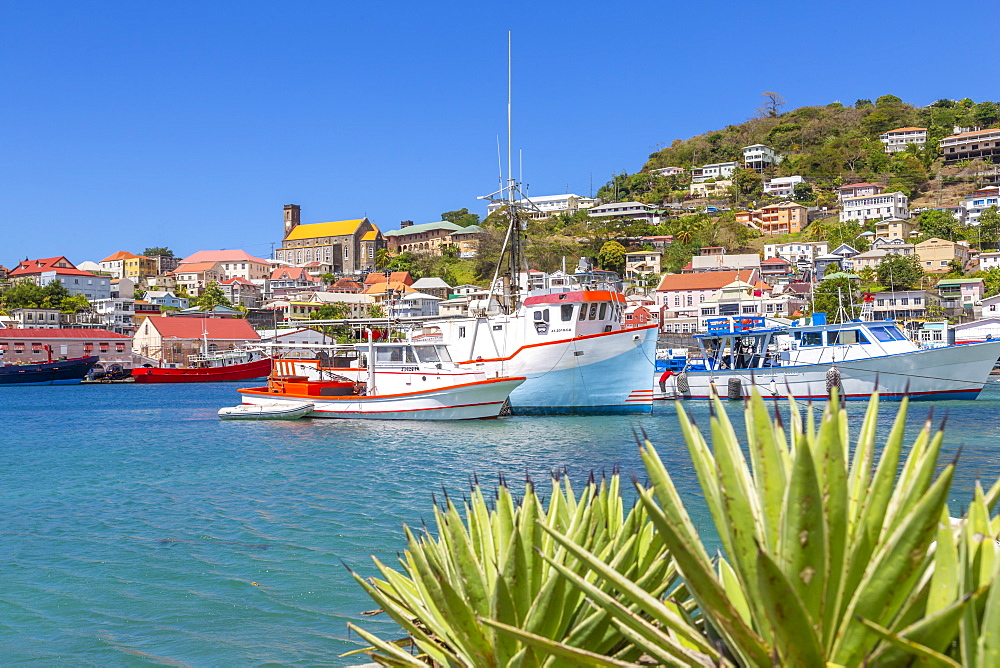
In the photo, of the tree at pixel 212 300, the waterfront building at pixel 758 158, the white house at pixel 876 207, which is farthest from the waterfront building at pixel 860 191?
the tree at pixel 212 300

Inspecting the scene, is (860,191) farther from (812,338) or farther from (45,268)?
(45,268)

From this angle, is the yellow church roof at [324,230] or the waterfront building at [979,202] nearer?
the waterfront building at [979,202]

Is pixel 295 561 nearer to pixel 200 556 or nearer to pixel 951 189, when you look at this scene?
pixel 200 556

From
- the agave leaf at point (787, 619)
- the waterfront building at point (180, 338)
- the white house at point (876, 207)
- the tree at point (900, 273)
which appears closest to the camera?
the agave leaf at point (787, 619)

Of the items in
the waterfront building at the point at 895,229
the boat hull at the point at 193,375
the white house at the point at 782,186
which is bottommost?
the boat hull at the point at 193,375

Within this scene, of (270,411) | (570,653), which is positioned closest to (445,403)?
(270,411)

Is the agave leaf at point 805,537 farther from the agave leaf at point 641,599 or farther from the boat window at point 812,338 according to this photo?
the boat window at point 812,338

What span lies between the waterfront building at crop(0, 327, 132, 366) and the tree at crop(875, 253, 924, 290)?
7516 cm

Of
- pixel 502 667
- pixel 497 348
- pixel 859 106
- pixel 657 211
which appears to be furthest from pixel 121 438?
pixel 859 106

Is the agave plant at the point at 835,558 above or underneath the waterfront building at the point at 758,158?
underneath

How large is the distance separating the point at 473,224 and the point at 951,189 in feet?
269

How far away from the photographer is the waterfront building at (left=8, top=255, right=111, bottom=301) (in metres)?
109

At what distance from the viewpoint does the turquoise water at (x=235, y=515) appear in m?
7.56

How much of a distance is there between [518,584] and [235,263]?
484 ft
